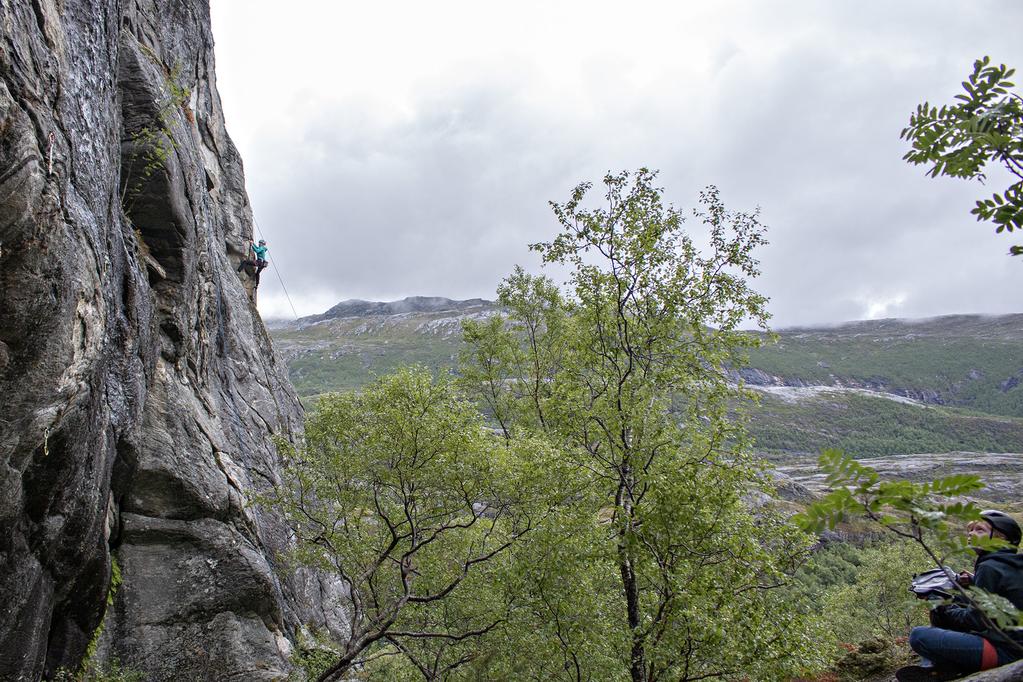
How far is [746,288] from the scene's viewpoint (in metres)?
15.6

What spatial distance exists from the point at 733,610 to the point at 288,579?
69.1ft

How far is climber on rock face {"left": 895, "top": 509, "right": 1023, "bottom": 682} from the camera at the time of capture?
6770mm

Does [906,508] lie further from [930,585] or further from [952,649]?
[952,649]

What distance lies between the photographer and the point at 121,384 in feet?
50.6

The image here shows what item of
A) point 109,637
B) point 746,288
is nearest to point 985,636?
point 746,288

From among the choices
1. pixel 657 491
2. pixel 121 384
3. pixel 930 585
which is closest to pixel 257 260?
pixel 121 384

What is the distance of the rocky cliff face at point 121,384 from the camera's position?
374 inches

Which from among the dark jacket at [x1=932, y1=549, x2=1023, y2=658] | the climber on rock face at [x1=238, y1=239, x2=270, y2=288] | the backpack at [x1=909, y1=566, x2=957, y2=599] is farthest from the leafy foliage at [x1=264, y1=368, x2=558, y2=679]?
the climber on rock face at [x1=238, y1=239, x2=270, y2=288]

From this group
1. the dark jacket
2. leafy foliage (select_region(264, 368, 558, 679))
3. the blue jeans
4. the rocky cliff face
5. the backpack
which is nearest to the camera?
the dark jacket

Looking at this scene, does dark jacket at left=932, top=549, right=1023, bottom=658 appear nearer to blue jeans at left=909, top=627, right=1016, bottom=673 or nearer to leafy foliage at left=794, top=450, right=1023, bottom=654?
blue jeans at left=909, top=627, right=1016, bottom=673

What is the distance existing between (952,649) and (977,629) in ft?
1.44

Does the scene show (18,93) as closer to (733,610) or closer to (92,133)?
(92,133)

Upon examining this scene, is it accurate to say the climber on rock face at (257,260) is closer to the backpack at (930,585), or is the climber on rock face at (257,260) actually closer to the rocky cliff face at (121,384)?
the rocky cliff face at (121,384)

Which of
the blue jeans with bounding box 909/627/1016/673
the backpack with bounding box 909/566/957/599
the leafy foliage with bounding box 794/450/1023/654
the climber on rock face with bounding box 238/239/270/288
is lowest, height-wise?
the blue jeans with bounding box 909/627/1016/673
